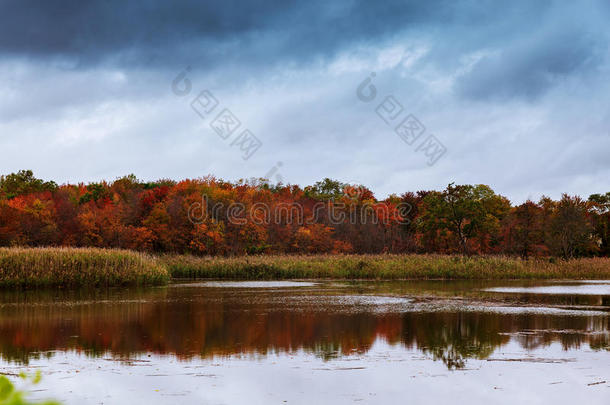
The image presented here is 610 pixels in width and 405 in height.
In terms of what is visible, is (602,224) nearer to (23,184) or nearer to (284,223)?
(284,223)

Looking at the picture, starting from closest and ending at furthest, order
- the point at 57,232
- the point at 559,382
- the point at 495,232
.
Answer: the point at 559,382 < the point at 57,232 < the point at 495,232

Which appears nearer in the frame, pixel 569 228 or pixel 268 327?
pixel 268 327

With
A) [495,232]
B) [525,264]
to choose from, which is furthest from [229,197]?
[525,264]

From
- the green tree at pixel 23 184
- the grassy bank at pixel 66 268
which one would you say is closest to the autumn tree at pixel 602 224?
the grassy bank at pixel 66 268

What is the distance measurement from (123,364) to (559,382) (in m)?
6.44

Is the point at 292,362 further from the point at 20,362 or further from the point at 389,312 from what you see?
the point at 389,312

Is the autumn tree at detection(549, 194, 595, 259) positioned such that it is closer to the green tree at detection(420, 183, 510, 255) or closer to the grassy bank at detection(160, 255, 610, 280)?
the green tree at detection(420, 183, 510, 255)

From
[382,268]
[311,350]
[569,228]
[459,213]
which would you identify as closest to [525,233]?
[569,228]

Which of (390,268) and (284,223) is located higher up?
(284,223)

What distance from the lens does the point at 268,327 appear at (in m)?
14.6

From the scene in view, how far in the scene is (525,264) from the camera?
1475 inches

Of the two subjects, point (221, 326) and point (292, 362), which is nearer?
point (292, 362)

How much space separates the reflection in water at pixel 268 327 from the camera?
11.8m

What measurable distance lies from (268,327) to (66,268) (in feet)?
52.6
